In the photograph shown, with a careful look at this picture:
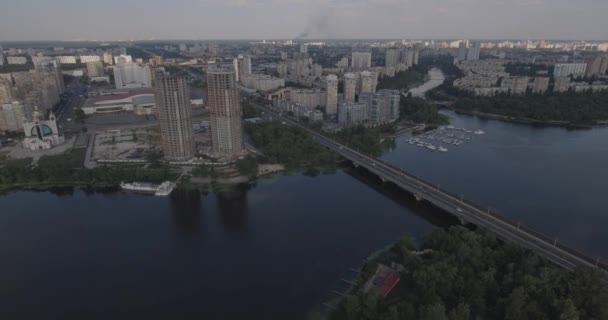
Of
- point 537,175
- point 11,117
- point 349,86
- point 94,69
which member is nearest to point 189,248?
point 537,175

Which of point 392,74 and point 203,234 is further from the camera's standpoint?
point 392,74

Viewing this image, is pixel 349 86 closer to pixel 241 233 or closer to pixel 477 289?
pixel 241 233

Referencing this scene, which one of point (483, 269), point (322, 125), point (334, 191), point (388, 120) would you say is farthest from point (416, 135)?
point (483, 269)

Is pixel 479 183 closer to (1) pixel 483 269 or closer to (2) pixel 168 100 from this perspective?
(1) pixel 483 269

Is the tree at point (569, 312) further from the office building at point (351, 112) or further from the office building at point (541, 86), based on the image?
the office building at point (541, 86)

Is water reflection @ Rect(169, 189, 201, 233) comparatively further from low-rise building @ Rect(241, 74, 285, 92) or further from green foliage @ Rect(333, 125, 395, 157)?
low-rise building @ Rect(241, 74, 285, 92)

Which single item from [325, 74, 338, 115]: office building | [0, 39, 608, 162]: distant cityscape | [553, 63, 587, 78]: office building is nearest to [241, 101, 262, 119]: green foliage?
[0, 39, 608, 162]: distant cityscape
